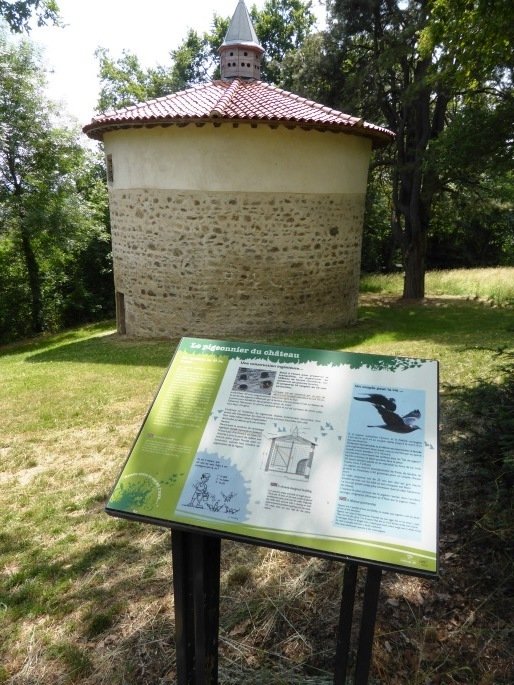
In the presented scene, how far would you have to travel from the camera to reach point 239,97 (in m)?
11.7

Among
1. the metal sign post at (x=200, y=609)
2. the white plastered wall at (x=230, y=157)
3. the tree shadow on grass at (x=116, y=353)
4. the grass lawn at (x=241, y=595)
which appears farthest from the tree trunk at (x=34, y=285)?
the metal sign post at (x=200, y=609)

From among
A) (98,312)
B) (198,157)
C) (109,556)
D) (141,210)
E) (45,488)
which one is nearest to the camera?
(109,556)

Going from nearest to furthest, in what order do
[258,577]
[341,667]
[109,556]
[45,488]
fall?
1. [341,667]
2. [258,577]
3. [109,556]
4. [45,488]

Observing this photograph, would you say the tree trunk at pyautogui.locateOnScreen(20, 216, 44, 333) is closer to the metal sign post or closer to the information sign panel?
the information sign panel

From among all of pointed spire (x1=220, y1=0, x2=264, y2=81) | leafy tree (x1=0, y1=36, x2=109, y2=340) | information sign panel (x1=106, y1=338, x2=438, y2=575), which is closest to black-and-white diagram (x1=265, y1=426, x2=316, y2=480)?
information sign panel (x1=106, y1=338, x2=438, y2=575)

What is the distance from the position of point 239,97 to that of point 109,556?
35.2ft

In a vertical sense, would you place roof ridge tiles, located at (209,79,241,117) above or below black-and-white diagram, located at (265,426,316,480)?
above

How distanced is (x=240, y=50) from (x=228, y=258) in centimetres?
607

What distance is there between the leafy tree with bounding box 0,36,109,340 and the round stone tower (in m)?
5.59

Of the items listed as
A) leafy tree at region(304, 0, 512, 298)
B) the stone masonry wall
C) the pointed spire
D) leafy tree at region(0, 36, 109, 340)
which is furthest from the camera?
leafy tree at region(0, 36, 109, 340)

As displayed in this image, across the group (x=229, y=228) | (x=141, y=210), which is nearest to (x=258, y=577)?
(x=229, y=228)

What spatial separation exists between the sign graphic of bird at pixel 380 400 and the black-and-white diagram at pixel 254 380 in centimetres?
44

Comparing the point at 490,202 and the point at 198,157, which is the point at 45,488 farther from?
the point at 490,202

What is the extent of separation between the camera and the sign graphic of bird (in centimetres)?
234
